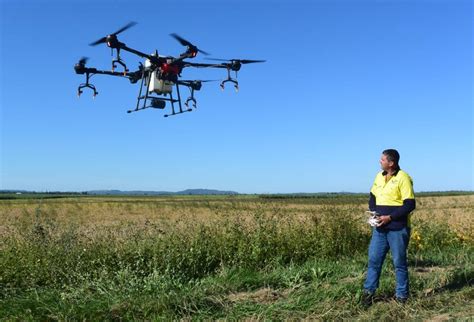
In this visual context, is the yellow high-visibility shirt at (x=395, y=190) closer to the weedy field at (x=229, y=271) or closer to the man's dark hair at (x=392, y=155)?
the man's dark hair at (x=392, y=155)

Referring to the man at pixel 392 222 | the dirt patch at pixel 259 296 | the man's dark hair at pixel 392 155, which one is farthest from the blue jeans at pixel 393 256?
the dirt patch at pixel 259 296

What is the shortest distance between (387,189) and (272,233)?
3344 mm

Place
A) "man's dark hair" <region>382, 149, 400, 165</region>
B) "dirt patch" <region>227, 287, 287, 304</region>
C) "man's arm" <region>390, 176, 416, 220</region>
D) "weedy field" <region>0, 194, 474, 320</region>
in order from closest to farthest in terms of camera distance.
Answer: "weedy field" <region>0, 194, 474, 320</region> → "dirt patch" <region>227, 287, 287, 304</region> → "man's arm" <region>390, 176, 416, 220</region> → "man's dark hair" <region>382, 149, 400, 165</region>

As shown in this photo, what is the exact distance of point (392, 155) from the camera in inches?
257

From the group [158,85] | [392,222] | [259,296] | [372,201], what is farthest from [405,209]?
[158,85]

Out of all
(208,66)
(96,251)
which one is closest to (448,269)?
(96,251)

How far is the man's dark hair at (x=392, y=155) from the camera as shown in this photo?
21.4 feet

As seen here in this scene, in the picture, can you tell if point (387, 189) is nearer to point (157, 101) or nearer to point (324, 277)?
point (324, 277)

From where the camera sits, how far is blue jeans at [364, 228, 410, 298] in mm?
6355

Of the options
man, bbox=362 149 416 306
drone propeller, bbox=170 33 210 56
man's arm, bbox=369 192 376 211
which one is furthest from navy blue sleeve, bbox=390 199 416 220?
drone propeller, bbox=170 33 210 56

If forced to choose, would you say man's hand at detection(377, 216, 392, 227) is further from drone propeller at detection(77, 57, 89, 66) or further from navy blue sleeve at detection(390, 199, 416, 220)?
drone propeller at detection(77, 57, 89, 66)

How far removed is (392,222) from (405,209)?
26 cm

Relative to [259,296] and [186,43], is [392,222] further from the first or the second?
[186,43]

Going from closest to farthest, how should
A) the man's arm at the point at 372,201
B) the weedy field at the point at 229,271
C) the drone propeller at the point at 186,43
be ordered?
the weedy field at the point at 229,271
the man's arm at the point at 372,201
the drone propeller at the point at 186,43
